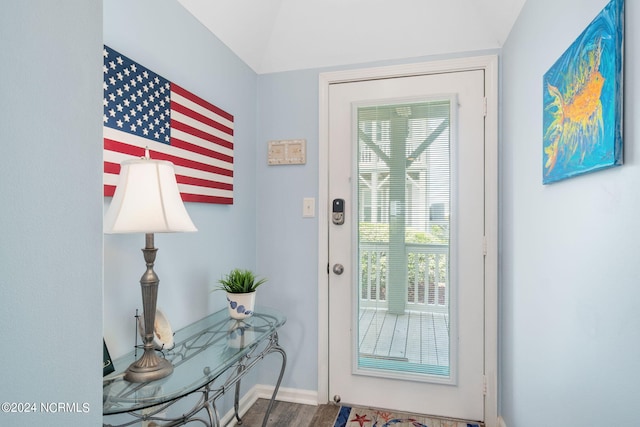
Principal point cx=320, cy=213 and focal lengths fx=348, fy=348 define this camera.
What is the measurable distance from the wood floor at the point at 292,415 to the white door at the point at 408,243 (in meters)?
0.14

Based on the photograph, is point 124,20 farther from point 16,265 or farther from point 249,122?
point 16,265

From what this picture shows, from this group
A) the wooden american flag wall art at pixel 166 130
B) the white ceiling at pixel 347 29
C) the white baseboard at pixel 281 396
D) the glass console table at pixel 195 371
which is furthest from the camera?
the white baseboard at pixel 281 396

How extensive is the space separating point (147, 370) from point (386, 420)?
1.46m

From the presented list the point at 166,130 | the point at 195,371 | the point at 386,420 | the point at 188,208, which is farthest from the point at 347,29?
the point at 386,420

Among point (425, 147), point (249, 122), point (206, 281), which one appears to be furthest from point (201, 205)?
point (425, 147)

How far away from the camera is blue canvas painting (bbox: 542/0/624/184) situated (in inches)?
32.7

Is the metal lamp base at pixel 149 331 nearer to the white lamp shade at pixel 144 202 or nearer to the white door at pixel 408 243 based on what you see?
the white lamp shade at pixel 144 202

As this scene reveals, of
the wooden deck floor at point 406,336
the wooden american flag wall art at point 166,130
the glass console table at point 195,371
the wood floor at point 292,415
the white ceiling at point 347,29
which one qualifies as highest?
the white ceiling at point 347,29

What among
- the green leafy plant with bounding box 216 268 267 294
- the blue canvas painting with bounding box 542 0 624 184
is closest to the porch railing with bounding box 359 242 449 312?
the green leafy plant with bounding box 216 268 267 294

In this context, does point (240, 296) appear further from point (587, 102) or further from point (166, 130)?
point (587, 102)

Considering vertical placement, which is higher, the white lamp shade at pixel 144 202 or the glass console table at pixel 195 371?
the white lamp shade at pixel 144 202

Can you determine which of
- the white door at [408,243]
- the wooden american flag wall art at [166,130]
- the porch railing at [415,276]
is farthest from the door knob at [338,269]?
the wooden american flag wall art at [166,130]

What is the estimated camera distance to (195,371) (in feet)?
3.77

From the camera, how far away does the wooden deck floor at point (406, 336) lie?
201cm
